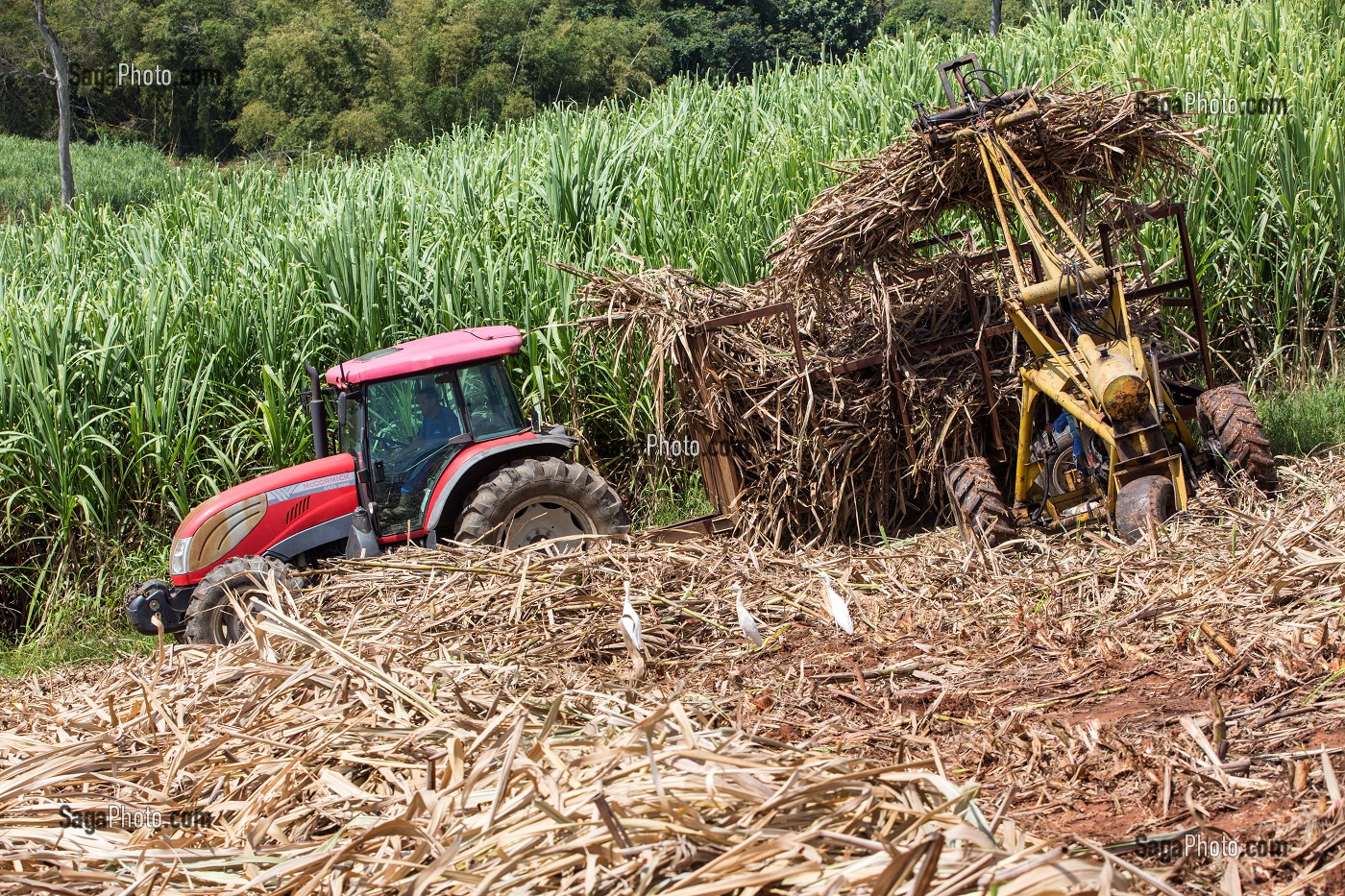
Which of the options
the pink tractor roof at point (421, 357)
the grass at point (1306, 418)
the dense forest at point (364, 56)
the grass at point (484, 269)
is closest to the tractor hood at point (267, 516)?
the pink tractor roof at point (421, 357)

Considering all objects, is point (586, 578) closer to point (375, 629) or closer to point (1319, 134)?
point (375, 629)

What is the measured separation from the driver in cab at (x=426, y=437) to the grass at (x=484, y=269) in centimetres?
151

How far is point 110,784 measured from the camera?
9.91ft

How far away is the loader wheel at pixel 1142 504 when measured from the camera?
A: 4602mm

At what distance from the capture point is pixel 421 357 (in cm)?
596

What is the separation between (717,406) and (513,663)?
9.17 feet

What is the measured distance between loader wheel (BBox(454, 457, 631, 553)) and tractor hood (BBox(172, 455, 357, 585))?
2.32ft

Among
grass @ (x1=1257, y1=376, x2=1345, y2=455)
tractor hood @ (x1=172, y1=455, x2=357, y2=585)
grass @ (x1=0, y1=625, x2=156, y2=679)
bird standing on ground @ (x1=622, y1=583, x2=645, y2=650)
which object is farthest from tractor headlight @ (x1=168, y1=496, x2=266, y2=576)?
grass @ (x1=1257, y1=376, x2=1345, y2=455)

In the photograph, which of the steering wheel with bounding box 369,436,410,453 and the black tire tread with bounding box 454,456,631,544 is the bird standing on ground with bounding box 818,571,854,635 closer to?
the black tire tread with bounding box 454,456,631,544

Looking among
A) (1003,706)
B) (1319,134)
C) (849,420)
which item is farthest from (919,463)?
(1319,134)

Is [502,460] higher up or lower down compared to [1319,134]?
lower down

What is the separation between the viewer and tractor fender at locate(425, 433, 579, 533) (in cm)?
590

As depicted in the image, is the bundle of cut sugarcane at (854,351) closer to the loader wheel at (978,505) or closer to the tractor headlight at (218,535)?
the loader wheel at (978,505)

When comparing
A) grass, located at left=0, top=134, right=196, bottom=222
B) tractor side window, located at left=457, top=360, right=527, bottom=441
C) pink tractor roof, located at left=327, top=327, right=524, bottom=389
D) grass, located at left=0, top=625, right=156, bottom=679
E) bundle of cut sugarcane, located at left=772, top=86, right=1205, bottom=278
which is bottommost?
grass, located at left=0, top=625, right=156, bottom=679
